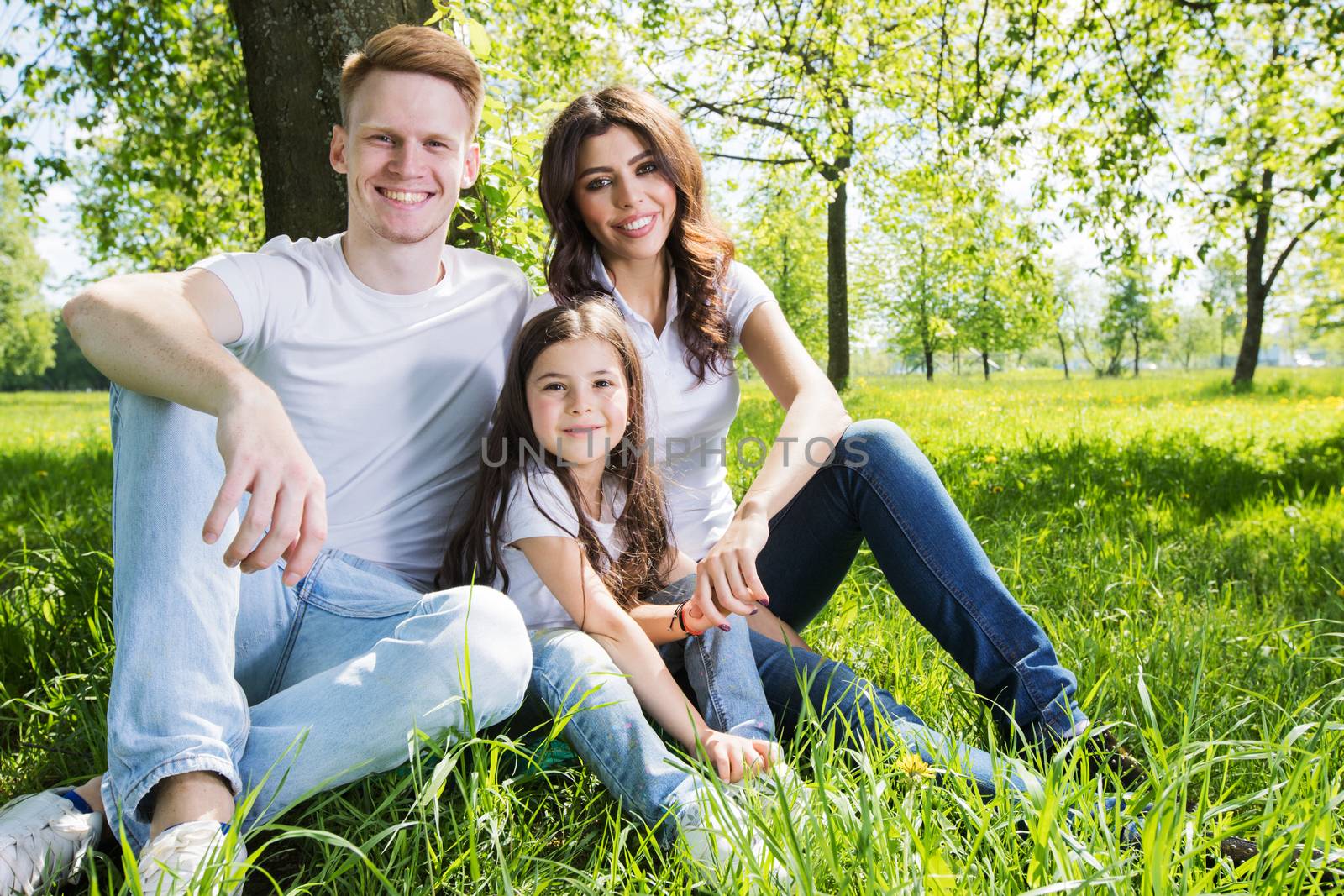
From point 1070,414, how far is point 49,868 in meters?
9.38

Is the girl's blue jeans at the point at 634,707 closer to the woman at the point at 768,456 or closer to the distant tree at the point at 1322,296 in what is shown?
the woman at the point at 768,456

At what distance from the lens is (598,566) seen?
2.17m

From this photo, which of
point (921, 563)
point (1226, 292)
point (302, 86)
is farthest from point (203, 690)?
point (1226, 292)

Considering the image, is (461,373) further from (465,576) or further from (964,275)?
(964,275)

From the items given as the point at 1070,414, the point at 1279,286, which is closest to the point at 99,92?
the point at 1070,414

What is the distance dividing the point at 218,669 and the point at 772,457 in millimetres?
1292

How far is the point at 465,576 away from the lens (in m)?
2.13

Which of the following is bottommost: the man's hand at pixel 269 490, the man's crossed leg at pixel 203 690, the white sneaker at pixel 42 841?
the white sneaker at pixel 42 841

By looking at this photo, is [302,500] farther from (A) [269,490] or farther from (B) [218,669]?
(B) [218,669]

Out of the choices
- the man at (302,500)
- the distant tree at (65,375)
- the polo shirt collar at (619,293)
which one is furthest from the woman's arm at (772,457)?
the distant tree at (65,375)

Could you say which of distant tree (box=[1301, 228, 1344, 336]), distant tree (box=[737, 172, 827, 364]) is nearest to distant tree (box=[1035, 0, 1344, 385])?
distant tree (box=[737, 172, 827, 364])

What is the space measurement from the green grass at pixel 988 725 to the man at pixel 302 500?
0.15 m

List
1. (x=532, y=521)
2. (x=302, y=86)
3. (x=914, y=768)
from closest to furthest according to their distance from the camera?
(x=914, y=768) < (x=532, y=521) < (x=302, y=86)

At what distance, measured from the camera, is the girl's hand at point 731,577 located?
6.28ft
